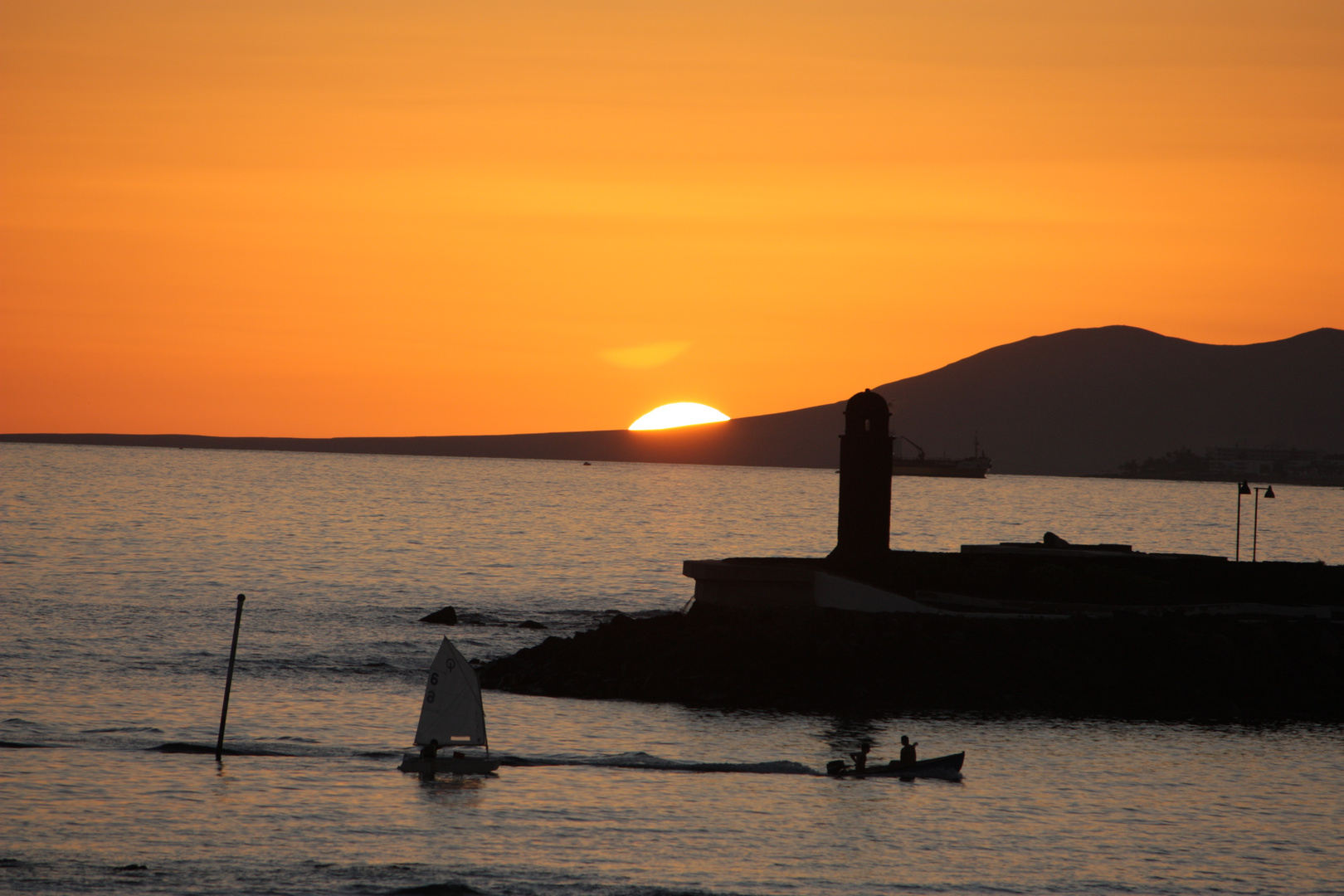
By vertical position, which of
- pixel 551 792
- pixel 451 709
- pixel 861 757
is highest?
pixel 451 709

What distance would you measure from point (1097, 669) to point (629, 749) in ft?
43.3

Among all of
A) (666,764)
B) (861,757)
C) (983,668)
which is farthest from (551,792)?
(983,668)

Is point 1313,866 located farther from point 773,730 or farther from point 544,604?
point 544,604

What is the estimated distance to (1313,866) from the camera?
23078 millimetres

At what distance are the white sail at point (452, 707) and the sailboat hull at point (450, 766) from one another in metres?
0.58

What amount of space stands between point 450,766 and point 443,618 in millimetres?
29765

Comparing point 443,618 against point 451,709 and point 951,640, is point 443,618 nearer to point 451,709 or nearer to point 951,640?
point 951,640

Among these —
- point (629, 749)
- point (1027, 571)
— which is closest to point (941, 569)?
point (1027, 571)

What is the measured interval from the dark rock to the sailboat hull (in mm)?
29094

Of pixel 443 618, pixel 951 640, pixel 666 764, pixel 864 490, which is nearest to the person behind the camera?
pixel 666 764

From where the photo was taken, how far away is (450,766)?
28359 mm

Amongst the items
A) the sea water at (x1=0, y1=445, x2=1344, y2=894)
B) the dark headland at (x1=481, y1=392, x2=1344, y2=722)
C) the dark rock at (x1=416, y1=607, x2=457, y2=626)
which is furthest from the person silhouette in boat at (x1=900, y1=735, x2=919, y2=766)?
the dark rock at (x1=416, y1=607, x2=457, y2=626)

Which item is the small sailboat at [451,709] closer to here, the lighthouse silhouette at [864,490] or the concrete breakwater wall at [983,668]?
the concrete breakwater wall at [983,668]

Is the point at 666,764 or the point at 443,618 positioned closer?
the point at 666,764
